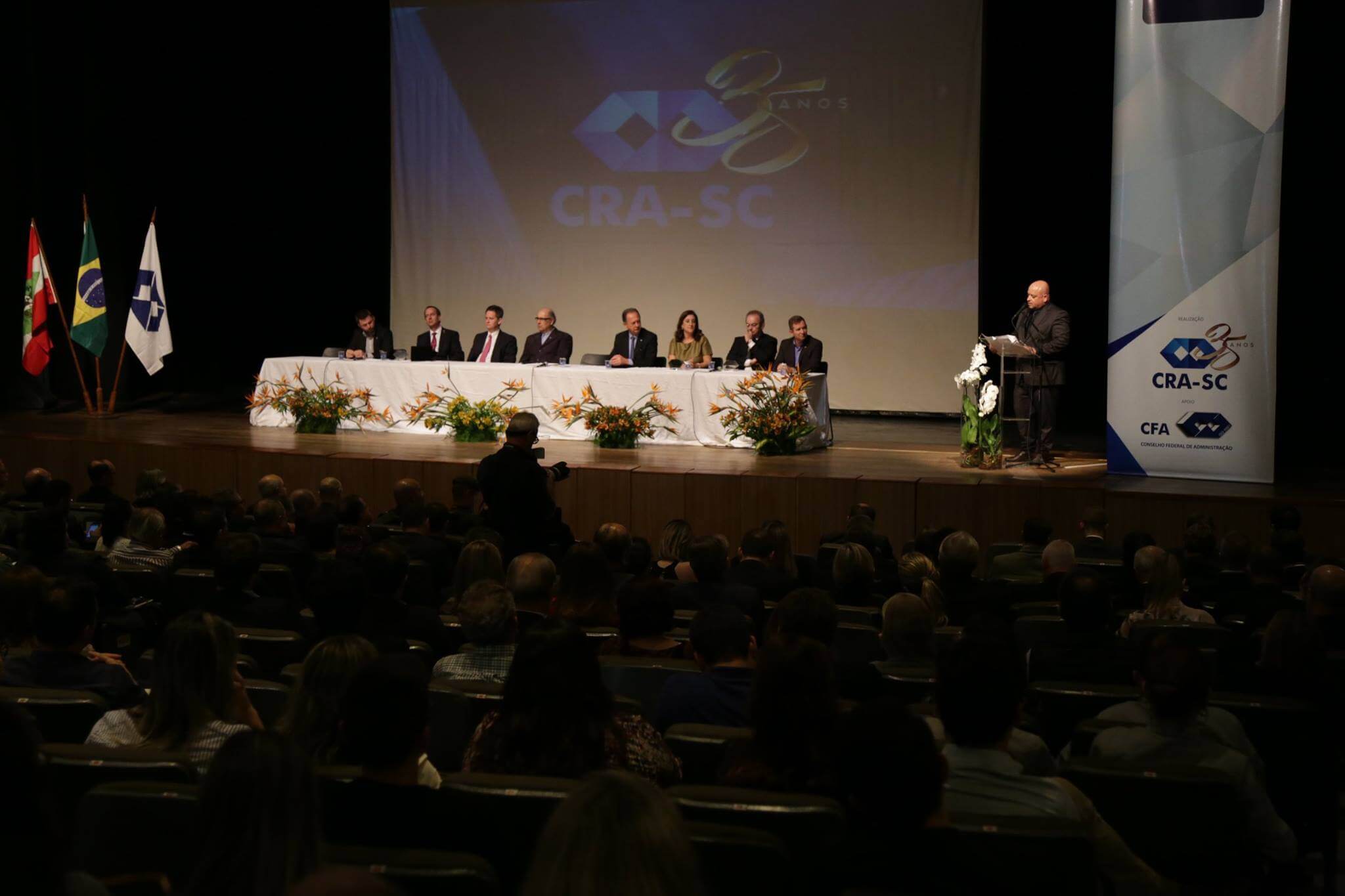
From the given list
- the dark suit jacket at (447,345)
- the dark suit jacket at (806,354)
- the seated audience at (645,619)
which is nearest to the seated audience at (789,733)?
the seated audience at (645,619)

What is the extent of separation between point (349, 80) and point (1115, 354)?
8.62m

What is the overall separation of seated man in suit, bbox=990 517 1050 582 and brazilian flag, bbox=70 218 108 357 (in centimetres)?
865

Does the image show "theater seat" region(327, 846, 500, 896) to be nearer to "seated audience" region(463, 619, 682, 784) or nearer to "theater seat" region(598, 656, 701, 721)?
"seated audience" region(463, 619, 682, 784)

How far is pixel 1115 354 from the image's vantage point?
766cm

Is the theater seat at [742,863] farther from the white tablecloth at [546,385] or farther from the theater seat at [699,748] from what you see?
the white tablecloth at [546,385]

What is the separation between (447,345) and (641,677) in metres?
8.16

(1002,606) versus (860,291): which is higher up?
(860,291)

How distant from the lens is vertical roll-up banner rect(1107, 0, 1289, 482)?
23.7 ft

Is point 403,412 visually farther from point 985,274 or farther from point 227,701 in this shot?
point 227,701

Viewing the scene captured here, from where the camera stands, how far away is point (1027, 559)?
5383 millimetres

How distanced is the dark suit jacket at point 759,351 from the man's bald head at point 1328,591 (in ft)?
20.7

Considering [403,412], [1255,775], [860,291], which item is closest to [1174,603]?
[1255,775]

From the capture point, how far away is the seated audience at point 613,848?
1223 millimetres

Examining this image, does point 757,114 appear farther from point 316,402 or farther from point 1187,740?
point 1187,740
